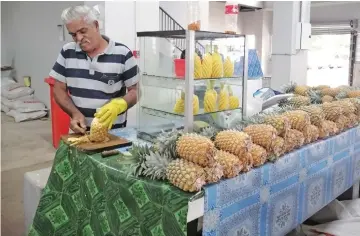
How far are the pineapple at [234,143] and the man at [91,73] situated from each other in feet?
2.73

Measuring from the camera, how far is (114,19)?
14.1 feet

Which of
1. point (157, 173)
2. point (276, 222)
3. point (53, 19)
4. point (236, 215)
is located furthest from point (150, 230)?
point (53, 19)

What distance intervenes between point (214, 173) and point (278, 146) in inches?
17.7

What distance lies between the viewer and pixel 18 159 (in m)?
4.67

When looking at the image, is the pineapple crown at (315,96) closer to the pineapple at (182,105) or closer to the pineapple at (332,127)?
the pineapple at (332,127)

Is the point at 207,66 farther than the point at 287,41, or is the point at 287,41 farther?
the point at 287,41

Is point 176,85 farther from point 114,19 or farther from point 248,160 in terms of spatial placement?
point 114,19

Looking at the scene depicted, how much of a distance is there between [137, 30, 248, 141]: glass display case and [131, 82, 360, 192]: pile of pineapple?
0.43 feet

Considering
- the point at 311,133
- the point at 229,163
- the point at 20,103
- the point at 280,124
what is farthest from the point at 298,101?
the point at 20,103

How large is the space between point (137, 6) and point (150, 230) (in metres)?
3.72

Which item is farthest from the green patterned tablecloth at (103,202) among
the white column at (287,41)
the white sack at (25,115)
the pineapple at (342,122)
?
the white sack at (25,115)

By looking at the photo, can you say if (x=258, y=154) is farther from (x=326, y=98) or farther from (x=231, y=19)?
(x=326, y=98)

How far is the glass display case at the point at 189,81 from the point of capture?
5.49 feet

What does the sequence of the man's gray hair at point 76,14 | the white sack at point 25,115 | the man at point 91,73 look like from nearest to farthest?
the man's gray hair at point 76,14
the man at point 91,73
the white sack at point 25,115
